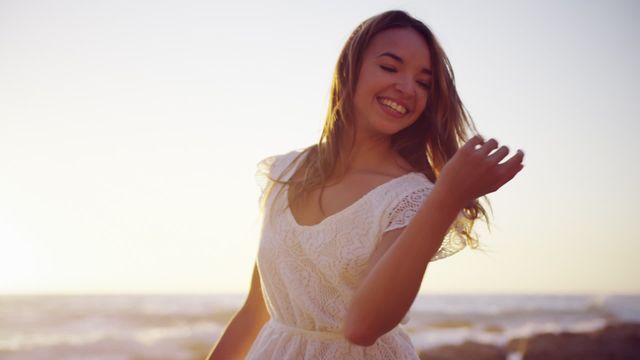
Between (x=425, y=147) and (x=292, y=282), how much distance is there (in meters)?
0.72

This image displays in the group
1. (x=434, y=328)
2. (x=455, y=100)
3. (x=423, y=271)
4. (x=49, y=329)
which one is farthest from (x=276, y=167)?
(x=434, y=328)

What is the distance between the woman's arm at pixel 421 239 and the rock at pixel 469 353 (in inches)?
481

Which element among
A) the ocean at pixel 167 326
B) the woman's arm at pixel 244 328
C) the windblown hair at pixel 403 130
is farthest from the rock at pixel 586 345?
the woman's arm at pixel 244 328

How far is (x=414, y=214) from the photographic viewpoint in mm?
1721

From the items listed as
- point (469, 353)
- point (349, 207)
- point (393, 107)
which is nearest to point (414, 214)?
point (349, 207)

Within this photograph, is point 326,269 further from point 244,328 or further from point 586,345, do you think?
point 586,345

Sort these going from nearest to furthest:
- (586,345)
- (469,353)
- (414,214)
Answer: (414,214) < (469,353) < (586,345)

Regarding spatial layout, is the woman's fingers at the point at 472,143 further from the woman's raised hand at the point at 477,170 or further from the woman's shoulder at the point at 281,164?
the woman's shoulder at the point at 281,164

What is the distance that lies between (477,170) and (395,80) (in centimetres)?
84

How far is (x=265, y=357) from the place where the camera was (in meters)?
2.00

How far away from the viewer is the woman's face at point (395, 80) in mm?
2082

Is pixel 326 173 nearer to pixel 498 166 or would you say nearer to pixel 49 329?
pixel 498 166

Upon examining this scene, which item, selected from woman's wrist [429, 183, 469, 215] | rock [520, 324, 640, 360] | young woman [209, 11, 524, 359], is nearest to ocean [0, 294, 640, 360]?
rock [520, 324, 640, 360]

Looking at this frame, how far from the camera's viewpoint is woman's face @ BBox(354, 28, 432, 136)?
2.08m
